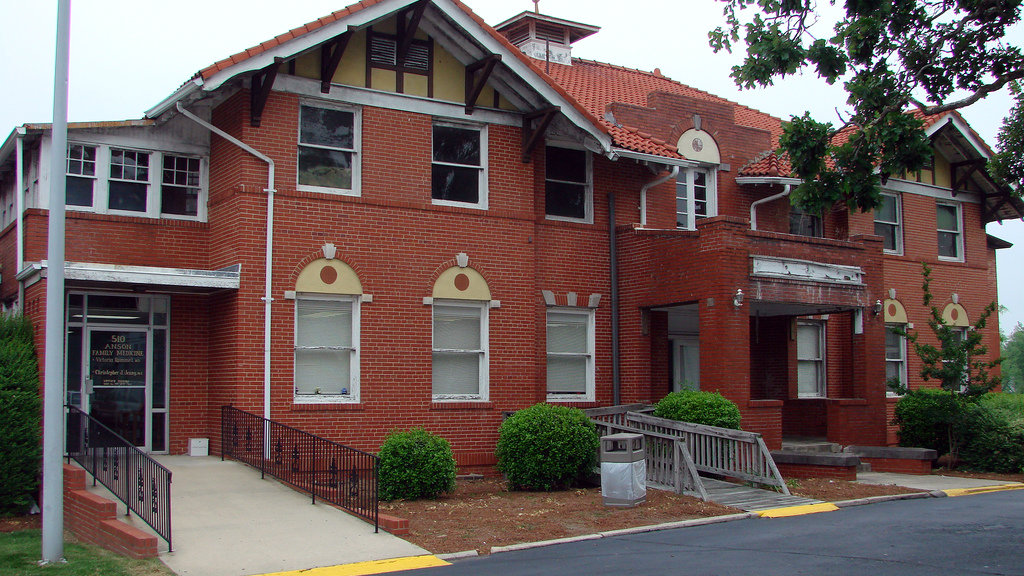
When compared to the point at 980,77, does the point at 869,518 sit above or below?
below

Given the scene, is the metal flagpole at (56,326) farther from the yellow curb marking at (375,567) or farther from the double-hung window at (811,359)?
the double-hung window at (811,359)

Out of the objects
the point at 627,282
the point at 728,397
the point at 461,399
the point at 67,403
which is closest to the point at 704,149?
the point at 627,282

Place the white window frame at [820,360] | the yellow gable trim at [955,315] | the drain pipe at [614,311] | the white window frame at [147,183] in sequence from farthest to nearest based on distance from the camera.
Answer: the yellow gable trim at [955,315]
the white window frame at [820,360]
the drain pipe at [614,311]
the white window frame at [147,183]

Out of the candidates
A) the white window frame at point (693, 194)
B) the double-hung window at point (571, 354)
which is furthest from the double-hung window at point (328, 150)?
the white window frame at point (693, 194)

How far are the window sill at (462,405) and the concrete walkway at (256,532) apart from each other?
143 inches

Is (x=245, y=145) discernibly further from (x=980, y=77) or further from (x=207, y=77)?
(x=980, y=77)

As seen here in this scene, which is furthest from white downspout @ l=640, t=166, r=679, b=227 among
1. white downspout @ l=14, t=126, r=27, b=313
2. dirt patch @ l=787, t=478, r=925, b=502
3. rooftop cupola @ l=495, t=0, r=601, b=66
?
white downspout @ l=14, t=126, r=27, b=313

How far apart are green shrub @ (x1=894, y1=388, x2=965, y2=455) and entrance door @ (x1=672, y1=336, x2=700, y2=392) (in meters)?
4.48

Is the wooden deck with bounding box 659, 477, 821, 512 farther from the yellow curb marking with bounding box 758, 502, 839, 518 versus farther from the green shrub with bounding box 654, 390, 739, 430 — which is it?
the green shrub with bounding box 654, 390, 739, 430

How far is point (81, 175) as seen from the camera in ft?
53.7

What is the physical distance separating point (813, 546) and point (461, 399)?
763 centimetres

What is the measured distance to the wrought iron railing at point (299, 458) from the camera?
13.1 meters

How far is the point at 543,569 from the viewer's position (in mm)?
10242

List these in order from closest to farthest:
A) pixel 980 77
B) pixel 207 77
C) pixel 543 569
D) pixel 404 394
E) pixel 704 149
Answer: pixel 543 569 → pixel 980 77 → pixel 207 77 → pixel 404 394 → pixel 704 149
